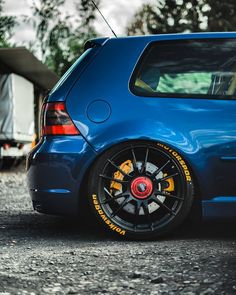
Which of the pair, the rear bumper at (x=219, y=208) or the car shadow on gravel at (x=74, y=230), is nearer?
the rear bumper at (x=219, y=208)

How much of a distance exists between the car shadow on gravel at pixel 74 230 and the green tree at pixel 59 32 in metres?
26.5

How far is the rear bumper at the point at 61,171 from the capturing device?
541cm

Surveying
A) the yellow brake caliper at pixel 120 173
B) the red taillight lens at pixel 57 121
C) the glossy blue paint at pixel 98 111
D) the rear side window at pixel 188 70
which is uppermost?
the rear side window at pixel 188 70

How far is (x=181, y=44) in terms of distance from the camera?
5.72m

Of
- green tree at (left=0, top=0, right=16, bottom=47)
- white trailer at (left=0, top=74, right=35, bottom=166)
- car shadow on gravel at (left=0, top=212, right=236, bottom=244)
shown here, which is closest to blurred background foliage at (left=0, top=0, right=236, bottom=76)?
green tree at (left=0, top=0, right=16, bottom=47)

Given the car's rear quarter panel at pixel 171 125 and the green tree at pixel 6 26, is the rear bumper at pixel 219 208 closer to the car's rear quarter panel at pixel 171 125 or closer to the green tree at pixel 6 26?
the car's rear quarter panel at pixel 171 125

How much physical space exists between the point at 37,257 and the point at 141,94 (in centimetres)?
150

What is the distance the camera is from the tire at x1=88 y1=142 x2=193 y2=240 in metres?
5.36

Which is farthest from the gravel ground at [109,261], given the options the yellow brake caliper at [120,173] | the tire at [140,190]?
the yellow brake caliper at [120,173]

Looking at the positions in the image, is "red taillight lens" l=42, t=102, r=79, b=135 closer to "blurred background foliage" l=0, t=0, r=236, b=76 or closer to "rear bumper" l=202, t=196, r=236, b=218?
"rear bumper" l=202, t=196, r=236, b=218

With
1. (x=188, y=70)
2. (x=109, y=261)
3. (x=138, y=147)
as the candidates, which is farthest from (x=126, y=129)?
(x=109, y=261)

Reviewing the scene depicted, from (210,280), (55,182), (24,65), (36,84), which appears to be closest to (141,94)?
(55,182)

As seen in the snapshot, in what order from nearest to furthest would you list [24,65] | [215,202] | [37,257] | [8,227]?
[37,257], [215,202], [8,227], [24,65]

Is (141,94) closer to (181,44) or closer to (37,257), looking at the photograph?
(181,44)
